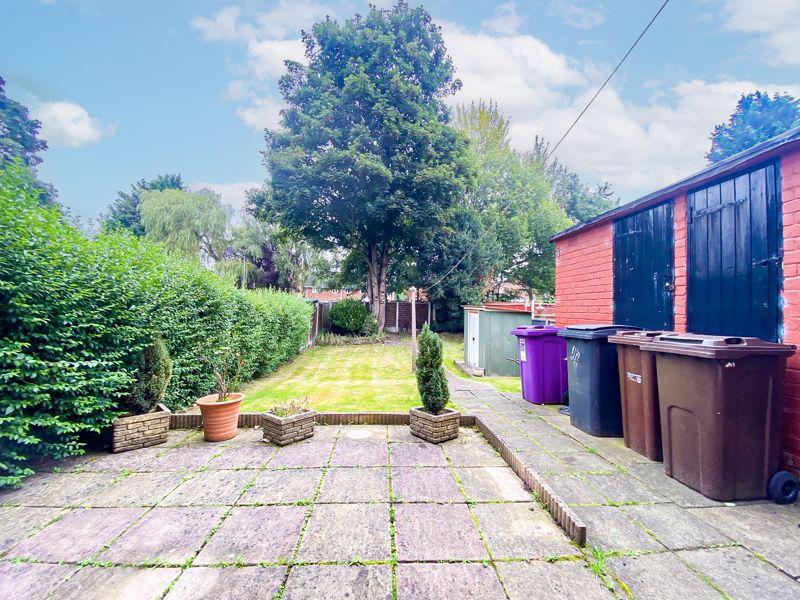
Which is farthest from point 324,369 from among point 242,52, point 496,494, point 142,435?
point 242,52

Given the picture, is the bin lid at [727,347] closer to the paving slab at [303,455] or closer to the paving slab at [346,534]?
the paving slab at [346,534]

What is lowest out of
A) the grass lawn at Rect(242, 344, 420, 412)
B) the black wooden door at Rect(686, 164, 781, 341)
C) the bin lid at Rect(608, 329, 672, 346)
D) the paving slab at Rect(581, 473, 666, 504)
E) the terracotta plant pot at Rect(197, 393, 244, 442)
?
the grass lawn at Rect(242, 344, 420, 412)

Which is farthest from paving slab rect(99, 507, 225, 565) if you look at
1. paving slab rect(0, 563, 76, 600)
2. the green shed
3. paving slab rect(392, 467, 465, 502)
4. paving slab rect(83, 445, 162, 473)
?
the green shed

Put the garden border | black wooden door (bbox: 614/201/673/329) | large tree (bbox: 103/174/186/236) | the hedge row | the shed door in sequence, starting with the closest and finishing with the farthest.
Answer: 1. the garden border
2. the hedge row
3. black wooden door (bbox: 614/201/673/329)
4. the shed door
5. large tree (bbox: 103/174/186/236)

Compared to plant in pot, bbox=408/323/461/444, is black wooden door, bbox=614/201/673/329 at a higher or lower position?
Answer: higher

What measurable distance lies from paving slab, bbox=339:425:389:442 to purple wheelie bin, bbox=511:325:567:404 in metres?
2.33

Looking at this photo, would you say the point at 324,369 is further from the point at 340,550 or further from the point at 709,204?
the point at 709,204

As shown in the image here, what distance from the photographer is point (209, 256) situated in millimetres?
23031

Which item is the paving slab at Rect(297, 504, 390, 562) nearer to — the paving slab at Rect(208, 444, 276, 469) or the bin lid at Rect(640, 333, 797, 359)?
the paving slab at Rect(208, 444, 276, 469)

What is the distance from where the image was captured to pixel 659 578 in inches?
65.6

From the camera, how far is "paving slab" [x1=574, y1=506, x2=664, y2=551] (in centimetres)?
191

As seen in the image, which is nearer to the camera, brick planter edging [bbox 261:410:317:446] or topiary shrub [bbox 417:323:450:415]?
brick planter edging [bbox 261:410:317:446]

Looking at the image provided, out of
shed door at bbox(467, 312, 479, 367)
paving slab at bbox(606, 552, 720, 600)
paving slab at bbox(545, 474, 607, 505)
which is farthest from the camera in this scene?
shed door at bbox(467, 312, 479, 367)

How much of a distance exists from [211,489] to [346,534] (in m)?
1.26
